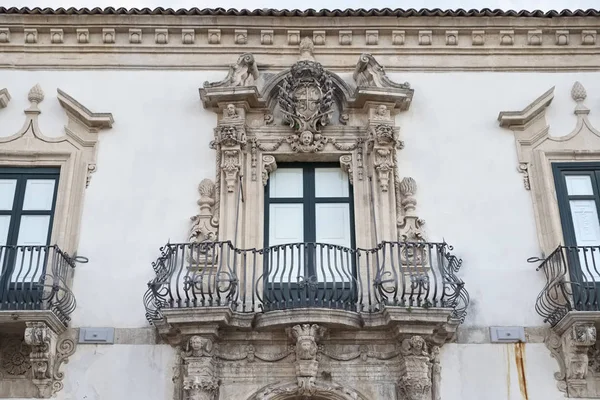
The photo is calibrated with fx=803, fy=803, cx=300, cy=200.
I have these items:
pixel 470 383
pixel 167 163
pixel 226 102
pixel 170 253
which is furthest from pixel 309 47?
pixel 470 383

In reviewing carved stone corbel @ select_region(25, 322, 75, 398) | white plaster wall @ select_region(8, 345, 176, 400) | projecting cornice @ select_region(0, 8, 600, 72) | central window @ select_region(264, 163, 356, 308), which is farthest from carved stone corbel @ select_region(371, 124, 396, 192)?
carved stone corbel @ select_region(25, 322, 75, 398)

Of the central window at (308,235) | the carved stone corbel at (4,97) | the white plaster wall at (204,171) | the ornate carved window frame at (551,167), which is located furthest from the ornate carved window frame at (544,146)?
the carved stone corbel at (4,97)

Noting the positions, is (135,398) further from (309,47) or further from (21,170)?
(309,47)

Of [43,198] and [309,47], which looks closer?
[43,198]

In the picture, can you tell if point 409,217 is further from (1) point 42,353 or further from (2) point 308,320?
(1) point 42,353

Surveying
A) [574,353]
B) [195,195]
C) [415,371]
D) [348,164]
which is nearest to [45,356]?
[195,195]

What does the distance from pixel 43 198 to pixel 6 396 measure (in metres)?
A: 2.55

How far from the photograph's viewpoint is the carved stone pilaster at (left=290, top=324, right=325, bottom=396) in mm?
8672

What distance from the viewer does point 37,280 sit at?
31.3 ft

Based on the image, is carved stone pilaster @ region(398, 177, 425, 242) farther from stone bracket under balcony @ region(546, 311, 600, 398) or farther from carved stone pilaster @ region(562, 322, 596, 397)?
carved stone pilaster @ region(562, 322, 596, 397)

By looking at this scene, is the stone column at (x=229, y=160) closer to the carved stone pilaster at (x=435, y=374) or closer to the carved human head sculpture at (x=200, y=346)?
the carved human head sculpture at (x=200, y=346)

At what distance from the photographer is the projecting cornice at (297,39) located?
1104cm

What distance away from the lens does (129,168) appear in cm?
1035

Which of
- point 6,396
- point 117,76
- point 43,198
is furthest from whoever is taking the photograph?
point 117,76
